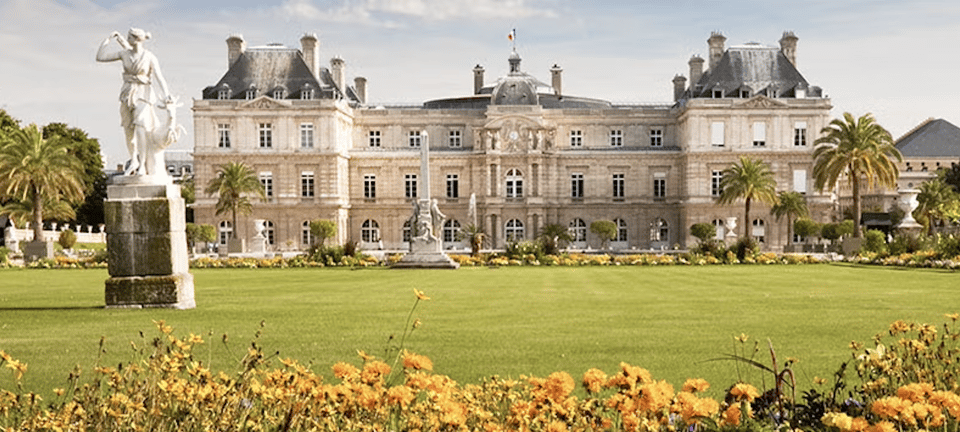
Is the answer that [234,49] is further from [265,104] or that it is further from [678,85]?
[678,85]

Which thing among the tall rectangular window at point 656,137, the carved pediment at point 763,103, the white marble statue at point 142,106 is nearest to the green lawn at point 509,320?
the white marble statue at point 142,106

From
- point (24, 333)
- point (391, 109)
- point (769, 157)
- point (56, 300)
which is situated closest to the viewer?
point (24, 333)

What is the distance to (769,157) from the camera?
67250mm

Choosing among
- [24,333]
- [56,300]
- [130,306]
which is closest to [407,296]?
[130,306]

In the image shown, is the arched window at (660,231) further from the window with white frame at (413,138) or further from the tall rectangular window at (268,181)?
the tall rectangular window at (268,181)

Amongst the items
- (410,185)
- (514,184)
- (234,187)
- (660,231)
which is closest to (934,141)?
(660,231)

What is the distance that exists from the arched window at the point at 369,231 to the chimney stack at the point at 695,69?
26824 millimetres

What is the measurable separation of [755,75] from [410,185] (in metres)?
26.8

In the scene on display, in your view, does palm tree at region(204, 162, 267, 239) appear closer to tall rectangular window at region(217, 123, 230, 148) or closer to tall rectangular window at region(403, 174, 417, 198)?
tall rectangular window at region(217, 123, 230, 148)

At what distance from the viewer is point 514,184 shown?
69.5 metres

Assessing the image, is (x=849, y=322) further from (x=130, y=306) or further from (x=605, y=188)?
(x=605, y=188)

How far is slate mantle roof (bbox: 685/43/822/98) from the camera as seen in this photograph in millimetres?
68125

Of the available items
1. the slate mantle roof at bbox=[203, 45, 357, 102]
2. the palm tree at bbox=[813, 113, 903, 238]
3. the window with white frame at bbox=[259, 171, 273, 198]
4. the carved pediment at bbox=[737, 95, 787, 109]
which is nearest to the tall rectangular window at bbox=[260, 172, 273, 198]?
the window with white frame at bbox=[259, 171, 273, 198]

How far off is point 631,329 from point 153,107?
9396mm
